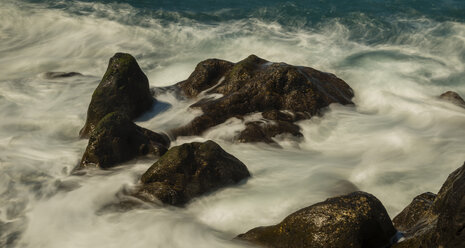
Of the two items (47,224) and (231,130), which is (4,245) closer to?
(47,224)

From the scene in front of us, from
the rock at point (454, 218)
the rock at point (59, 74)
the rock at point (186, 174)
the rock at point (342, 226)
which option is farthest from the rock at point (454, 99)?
the rock at point (59, 74)

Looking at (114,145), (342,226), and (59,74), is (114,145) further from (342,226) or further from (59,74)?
(59,74)

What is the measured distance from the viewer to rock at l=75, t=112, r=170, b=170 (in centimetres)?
877

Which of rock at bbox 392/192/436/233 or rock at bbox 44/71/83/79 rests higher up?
rock at bbox 392/192/436/233

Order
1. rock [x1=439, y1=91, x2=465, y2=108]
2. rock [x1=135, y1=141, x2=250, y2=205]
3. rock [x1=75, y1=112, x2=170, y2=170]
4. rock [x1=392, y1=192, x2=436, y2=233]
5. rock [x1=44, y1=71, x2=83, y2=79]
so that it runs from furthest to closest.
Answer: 1. rock [x1=44, y1=71, x2=83, y2=79]
2. rock [x1=439, y1=91, x2=465, y2=108]
3. rock [x1=75, y1=112, x2=170, y2=170]
4. rock [x1=135, y1=141, x2=250, y2=205]
5. rock [x1=392, y1=192, x2=436, y2=233]

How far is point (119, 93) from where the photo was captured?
1063 cm

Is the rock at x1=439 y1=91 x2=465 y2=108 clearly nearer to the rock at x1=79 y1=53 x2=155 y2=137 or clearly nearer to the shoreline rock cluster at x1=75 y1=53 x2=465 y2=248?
the shoreline rock cluster at x1=75 y1=53 x2=465 y2=248

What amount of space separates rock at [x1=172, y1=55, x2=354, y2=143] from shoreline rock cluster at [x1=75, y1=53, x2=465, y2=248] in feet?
0.07

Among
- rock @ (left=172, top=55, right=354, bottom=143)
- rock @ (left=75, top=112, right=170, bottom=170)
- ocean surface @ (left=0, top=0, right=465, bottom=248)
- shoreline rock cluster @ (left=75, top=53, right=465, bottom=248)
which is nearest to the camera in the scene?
shoreline rock cluster @ (left=75, top=53, right=465, bottom=248)

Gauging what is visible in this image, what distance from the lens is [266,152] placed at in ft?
31.4

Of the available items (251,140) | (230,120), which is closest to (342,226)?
(251,140)

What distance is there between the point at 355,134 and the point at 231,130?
272 centimetres

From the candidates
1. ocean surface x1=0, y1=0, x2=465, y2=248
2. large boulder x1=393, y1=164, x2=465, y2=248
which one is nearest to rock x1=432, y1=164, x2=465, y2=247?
large boulder x1=393, y1=164, x2=465, y2=248

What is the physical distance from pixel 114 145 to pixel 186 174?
177 cm
